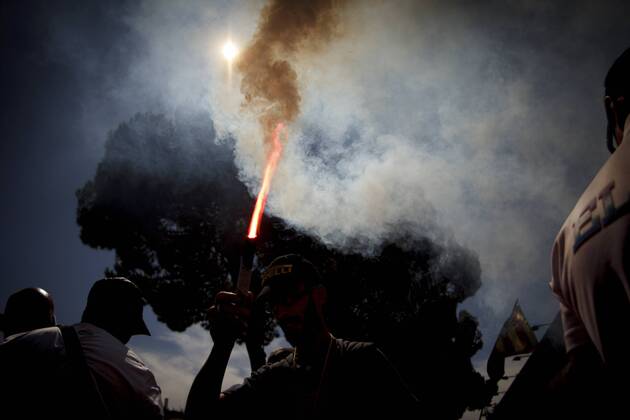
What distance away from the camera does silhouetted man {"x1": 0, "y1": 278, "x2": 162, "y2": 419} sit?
2.24 metres

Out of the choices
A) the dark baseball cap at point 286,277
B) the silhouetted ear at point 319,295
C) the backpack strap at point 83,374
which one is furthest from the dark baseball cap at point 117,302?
the silhouetted ear at point 319,295

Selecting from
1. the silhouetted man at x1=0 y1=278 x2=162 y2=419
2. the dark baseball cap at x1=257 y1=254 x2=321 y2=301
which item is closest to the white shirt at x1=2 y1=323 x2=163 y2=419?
the silhouetted man at x1=0 y1=278 x2=162 y2=419

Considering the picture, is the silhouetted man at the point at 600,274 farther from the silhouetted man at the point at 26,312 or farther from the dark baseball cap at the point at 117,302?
the silhouetted man at the point at 26,312

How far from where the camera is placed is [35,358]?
2.37 m

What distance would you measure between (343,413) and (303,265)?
3.64 feet

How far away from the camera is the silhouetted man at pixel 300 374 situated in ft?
6.17

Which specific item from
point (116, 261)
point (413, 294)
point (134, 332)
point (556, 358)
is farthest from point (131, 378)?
point (413, 294)

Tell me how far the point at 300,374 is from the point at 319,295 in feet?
1.95

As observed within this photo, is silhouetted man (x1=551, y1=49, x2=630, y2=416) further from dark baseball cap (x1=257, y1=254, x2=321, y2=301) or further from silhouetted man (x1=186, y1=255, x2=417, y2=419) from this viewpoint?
dark baseball cap (x1=257, y1=254, x2=321, y2=301)

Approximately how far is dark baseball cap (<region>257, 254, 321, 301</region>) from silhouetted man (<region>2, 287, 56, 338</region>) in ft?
9.58

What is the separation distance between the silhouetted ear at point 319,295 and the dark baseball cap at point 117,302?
1.85m

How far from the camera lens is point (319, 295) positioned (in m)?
2.61

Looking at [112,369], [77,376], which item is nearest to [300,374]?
[112,369]

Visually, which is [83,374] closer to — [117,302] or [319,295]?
[117,302]
